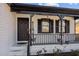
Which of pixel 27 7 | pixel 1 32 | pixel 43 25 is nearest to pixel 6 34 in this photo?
pixel 1 32

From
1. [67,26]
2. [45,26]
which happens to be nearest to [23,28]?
[45,26]

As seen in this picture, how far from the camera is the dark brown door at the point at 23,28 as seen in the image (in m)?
14.4

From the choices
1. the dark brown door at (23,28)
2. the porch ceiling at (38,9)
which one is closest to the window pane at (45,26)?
the dark brown door at (23,28)

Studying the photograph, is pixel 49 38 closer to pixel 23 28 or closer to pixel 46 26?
pixel 46 26

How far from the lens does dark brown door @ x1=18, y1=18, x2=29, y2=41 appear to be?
1435 cm

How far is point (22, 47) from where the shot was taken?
1159cm

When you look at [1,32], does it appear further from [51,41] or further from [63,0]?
[51,41]

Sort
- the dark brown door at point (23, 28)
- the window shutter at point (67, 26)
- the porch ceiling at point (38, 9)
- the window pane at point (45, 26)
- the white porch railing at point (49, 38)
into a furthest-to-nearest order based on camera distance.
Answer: the window shutter at point (67, 26) < the window pane at point (45, 26) < the dark brown door at point (23, 28) < the white porch railing at point (49, 38) < the porch ceiling at point (38, 9)

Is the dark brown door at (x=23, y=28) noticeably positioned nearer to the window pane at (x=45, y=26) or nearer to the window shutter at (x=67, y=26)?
the window pane at (x=45, y=26)

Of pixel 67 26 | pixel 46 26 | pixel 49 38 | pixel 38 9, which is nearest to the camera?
pixel 38 9

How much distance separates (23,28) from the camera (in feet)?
47.6

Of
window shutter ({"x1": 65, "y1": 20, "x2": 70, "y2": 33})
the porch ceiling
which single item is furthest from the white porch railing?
the porch ceiling

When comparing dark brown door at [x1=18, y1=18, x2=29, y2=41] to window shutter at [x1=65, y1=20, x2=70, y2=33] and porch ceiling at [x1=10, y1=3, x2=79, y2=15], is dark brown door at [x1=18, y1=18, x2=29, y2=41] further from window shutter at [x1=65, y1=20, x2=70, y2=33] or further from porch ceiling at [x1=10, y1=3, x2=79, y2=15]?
window shutter at [x1=65, y1=20, x2=70, y2=33]

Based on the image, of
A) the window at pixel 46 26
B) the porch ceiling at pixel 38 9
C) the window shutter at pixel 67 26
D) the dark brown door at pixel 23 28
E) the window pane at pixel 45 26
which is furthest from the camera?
the window shutter at pixel 67 26
